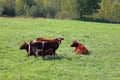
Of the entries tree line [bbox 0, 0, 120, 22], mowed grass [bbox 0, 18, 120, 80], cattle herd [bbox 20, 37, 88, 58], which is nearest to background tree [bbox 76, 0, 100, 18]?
tree line [bbox 0, 0, 120, 22]

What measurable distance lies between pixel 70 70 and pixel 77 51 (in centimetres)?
393

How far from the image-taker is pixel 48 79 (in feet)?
36.2

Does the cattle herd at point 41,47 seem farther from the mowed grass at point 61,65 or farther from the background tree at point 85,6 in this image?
the background tree at point 85,6

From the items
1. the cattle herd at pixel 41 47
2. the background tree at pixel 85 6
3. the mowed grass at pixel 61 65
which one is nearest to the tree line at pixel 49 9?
the background tree at pixel 85 6

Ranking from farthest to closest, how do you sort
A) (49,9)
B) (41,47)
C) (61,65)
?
(49,9)
(41,47)
(61,65)

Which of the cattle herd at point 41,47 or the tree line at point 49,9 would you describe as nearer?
the cattle herd at point 41,47

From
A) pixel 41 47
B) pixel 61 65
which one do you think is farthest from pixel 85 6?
pixel 61 65

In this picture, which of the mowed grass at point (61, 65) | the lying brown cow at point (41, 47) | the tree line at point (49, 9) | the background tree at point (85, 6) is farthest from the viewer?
the background tree at point (85, 6)

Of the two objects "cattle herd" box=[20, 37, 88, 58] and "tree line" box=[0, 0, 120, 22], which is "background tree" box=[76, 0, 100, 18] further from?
"cattle herd" box=[20, 37, 88, 58]

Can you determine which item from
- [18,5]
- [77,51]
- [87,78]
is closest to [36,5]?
[18,5]

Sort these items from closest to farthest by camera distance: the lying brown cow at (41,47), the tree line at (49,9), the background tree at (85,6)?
1. the lying brown cow at (41,47)
2. the tree line at (49,9)
3. the background tree at (85,6)

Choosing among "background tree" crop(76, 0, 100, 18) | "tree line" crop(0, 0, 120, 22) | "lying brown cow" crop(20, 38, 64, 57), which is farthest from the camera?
"background tree" crop(76, 0, 100, 18)

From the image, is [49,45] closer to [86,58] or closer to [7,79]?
[86,58]

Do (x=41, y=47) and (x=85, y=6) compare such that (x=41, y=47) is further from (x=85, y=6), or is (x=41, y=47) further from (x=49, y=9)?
(x=49, y=9)
